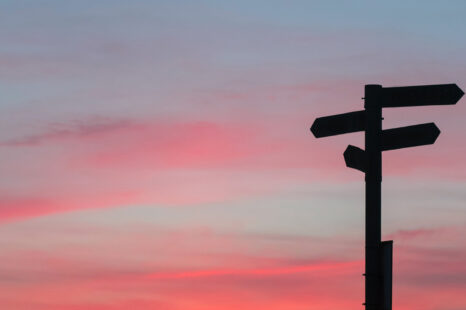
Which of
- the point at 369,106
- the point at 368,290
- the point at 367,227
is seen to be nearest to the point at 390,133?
the point at 369,106

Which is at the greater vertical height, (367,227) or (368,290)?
(367,227)

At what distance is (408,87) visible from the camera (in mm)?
10906

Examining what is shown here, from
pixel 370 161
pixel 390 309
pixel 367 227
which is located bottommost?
pixel 390 309

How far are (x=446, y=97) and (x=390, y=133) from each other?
835 millimetres

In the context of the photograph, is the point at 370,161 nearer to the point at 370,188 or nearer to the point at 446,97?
the point at 370,188

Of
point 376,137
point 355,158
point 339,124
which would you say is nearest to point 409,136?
point 376,137

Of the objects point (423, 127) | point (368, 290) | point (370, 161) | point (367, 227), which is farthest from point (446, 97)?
point (368, 290)

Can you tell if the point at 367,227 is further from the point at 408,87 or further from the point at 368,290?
the point at 408,87

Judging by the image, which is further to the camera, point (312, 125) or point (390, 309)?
point (312, 125)

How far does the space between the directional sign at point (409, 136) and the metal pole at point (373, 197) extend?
0.10 m

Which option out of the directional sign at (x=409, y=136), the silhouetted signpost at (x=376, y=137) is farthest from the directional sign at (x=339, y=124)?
the directional sign at (x=409, y=136)

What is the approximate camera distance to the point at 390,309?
1044 centimetres

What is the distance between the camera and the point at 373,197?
10.7 m

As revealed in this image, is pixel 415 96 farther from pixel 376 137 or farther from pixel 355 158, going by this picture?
pixel 355 158
